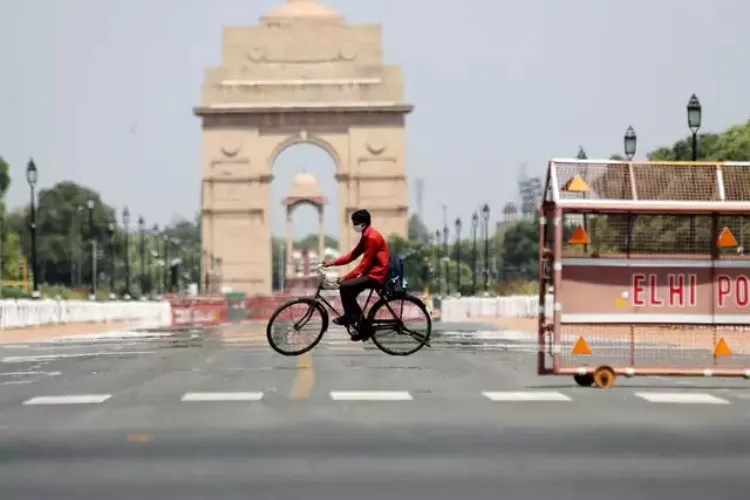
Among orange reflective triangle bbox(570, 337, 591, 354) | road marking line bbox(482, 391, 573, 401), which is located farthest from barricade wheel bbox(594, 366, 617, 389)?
road marking line bbox(482, 391, 573, 401)

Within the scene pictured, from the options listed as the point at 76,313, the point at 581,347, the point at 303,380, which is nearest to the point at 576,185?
the point at 581,347

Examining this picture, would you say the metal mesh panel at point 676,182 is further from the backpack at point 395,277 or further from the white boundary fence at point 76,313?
the white boundary fence at point 76,313

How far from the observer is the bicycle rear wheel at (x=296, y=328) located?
18938mm

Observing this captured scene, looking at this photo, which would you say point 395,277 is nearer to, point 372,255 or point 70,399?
point 372,255

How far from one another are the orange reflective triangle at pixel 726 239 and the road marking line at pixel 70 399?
21.9ft

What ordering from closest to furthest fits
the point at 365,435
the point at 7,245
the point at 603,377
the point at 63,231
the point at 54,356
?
the point at 365,435 → the point at 603,377 → the point at 54,356 → the point at 7,245 → the point at 63,231

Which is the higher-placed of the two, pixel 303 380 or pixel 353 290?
pixel 353 290

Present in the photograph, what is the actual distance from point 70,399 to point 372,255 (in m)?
3.83

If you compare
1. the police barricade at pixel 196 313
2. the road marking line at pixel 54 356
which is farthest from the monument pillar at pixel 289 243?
the road marking line at pixel 54 356

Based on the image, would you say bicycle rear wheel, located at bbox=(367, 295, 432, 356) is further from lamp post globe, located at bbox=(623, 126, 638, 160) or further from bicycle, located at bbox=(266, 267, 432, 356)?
lamp post globe, located at bbox=(623, 126, 638, 160)

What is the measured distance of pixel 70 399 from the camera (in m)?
18.7

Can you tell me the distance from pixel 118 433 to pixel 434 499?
198 inches

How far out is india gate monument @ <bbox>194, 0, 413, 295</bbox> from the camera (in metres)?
124

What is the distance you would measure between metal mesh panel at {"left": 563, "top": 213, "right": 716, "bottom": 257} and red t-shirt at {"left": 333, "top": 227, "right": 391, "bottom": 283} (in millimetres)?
2607
